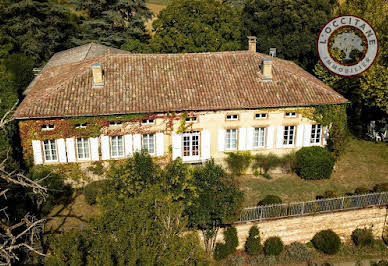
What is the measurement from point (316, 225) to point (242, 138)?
7.39m

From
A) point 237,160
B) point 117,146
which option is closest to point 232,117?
point 237,160

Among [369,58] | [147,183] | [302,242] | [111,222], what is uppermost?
[369,58]

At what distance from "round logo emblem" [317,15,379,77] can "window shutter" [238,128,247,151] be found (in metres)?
11.5

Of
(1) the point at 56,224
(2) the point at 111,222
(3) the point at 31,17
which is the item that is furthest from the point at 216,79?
(3) the point at 31,17

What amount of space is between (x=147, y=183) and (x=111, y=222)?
19.3ft

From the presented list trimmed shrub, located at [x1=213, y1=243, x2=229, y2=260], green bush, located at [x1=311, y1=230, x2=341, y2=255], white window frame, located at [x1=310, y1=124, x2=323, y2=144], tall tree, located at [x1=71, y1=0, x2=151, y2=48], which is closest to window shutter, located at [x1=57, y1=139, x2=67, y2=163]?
trimmed shrub, located at [x1=213, y1=243, x2=229, y2=260]

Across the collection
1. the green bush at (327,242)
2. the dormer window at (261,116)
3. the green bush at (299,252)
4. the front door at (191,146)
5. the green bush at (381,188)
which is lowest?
the green bush at (299,252)

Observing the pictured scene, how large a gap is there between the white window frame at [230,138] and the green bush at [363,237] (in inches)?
352

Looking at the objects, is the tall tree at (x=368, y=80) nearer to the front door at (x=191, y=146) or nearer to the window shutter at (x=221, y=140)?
the window shutter at (x=221, y=140)

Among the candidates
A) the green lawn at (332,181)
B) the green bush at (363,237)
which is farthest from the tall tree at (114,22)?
the green bush at (363,237)

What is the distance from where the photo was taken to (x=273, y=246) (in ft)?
65.2

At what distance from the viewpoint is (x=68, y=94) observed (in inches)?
936

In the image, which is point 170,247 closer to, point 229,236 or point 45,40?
point 229,236

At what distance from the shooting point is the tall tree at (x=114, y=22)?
161ft
